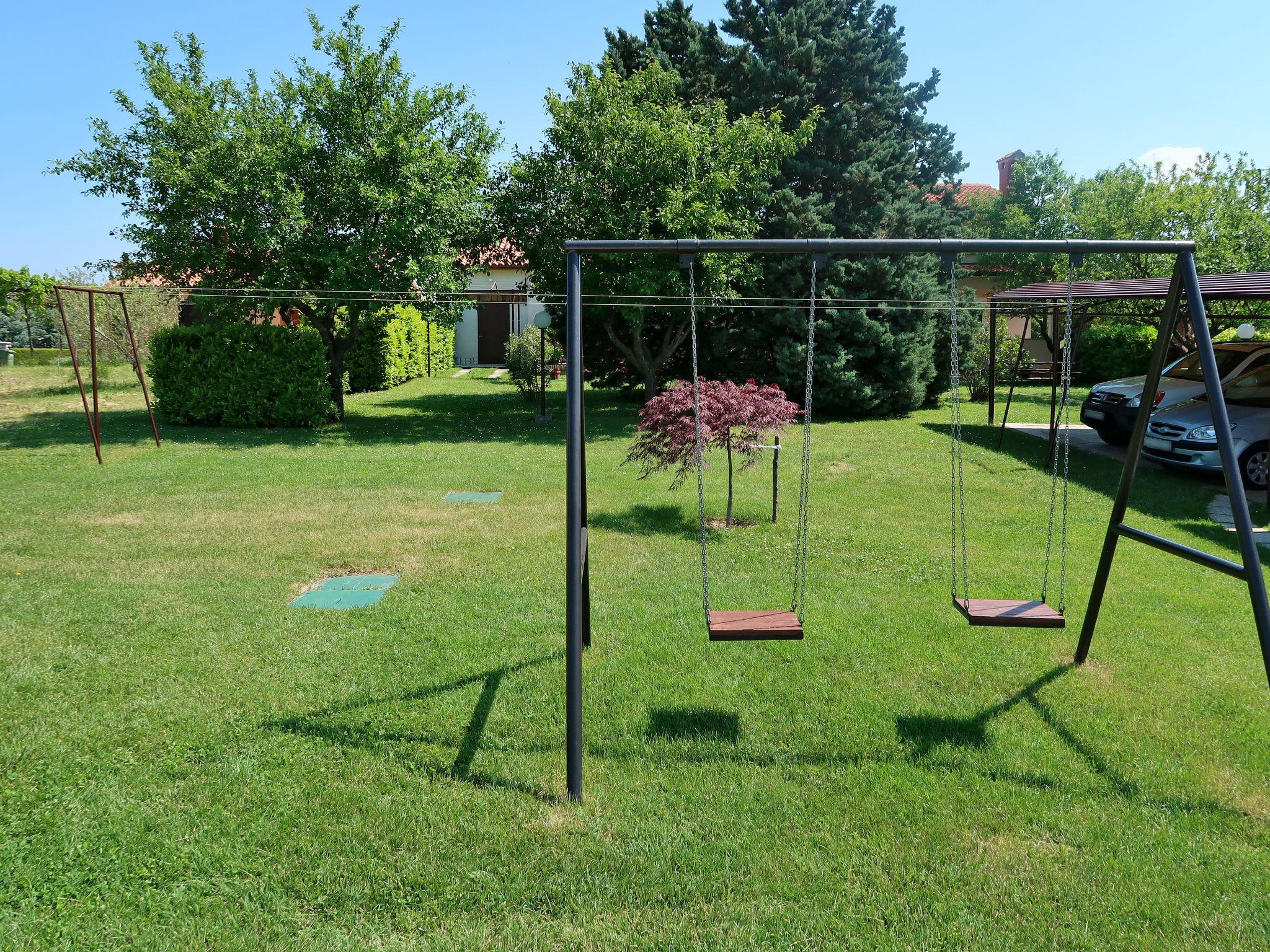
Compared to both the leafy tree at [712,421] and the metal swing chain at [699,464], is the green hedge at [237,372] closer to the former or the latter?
the leafy tree at [712,421]

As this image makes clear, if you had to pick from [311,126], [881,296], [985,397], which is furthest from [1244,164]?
[311,126]

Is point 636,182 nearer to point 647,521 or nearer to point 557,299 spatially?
point 557,299

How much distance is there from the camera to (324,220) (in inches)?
547

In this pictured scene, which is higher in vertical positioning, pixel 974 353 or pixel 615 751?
pixel 974 353

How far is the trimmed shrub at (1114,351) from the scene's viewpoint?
20.1 metres

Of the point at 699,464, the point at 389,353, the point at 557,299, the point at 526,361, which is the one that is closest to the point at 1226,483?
the point at 699,464

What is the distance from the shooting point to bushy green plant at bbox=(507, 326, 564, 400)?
18812 millimetres

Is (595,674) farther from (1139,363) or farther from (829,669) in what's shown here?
(1139,363)

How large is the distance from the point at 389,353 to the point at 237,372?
7286 mm

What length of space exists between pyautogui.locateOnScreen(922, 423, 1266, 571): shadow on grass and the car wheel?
0.31 metres

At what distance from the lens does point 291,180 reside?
44.8 feet

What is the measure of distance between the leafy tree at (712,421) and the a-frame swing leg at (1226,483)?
3283 mm

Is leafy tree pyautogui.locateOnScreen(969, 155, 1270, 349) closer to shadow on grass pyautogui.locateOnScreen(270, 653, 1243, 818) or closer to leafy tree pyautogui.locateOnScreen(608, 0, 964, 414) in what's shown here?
leafy tree pyautogui.locateOnScreen(608, 0, 964, 414)

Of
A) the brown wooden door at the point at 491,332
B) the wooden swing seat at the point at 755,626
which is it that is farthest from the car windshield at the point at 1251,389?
the brown wooden door at the point at 491,332
